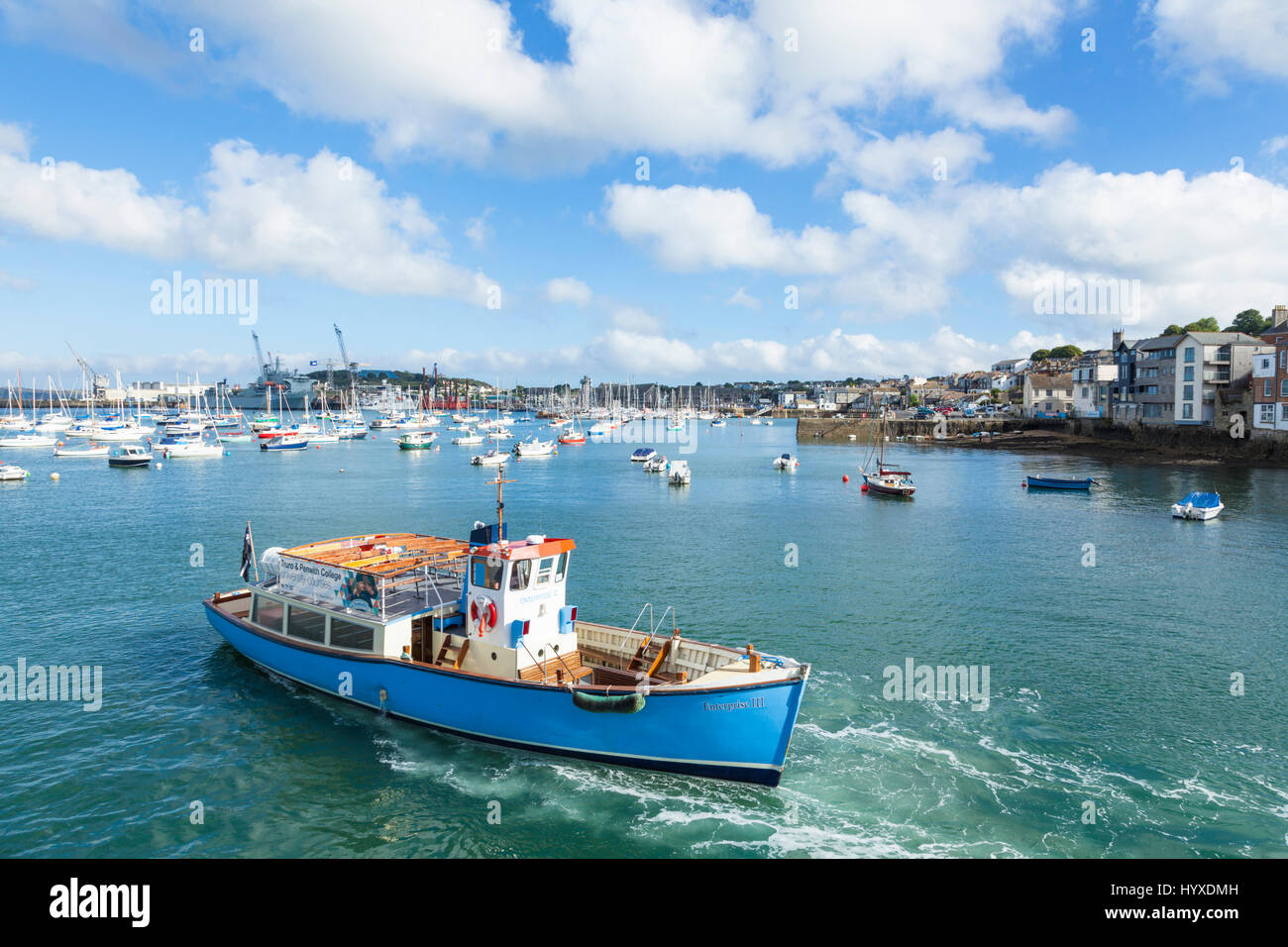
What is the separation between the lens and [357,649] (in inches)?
792

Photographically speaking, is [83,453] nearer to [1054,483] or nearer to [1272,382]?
[1054,483]

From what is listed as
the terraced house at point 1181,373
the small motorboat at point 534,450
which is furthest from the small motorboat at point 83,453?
the terraced house at point 1181,373

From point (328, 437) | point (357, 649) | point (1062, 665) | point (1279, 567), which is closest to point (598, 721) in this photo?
point (357, 649)

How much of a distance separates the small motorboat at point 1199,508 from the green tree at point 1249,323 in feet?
393

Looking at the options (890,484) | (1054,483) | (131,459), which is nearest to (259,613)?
(890,484)

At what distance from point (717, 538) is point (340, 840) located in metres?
34.8

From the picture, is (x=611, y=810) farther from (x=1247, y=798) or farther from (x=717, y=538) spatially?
(x=717, y=538)

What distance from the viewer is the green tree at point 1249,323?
143413 millimetres

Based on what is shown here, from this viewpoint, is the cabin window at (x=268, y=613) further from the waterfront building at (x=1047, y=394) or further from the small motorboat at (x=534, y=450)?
the waterfront building at (x=1047, y=394)

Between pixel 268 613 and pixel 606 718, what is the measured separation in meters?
13.0

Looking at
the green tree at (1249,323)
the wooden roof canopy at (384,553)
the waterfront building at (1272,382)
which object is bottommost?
the wooden roof canopy at (384,553)

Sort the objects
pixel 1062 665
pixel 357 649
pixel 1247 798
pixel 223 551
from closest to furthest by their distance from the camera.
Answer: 1. pixel 1247 798
2. pixel 357 649
3. pixel 1062 665
4. pixel 223 551

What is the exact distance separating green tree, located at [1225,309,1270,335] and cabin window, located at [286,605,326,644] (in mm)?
176231

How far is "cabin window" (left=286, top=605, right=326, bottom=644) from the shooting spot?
2131 centimetres
